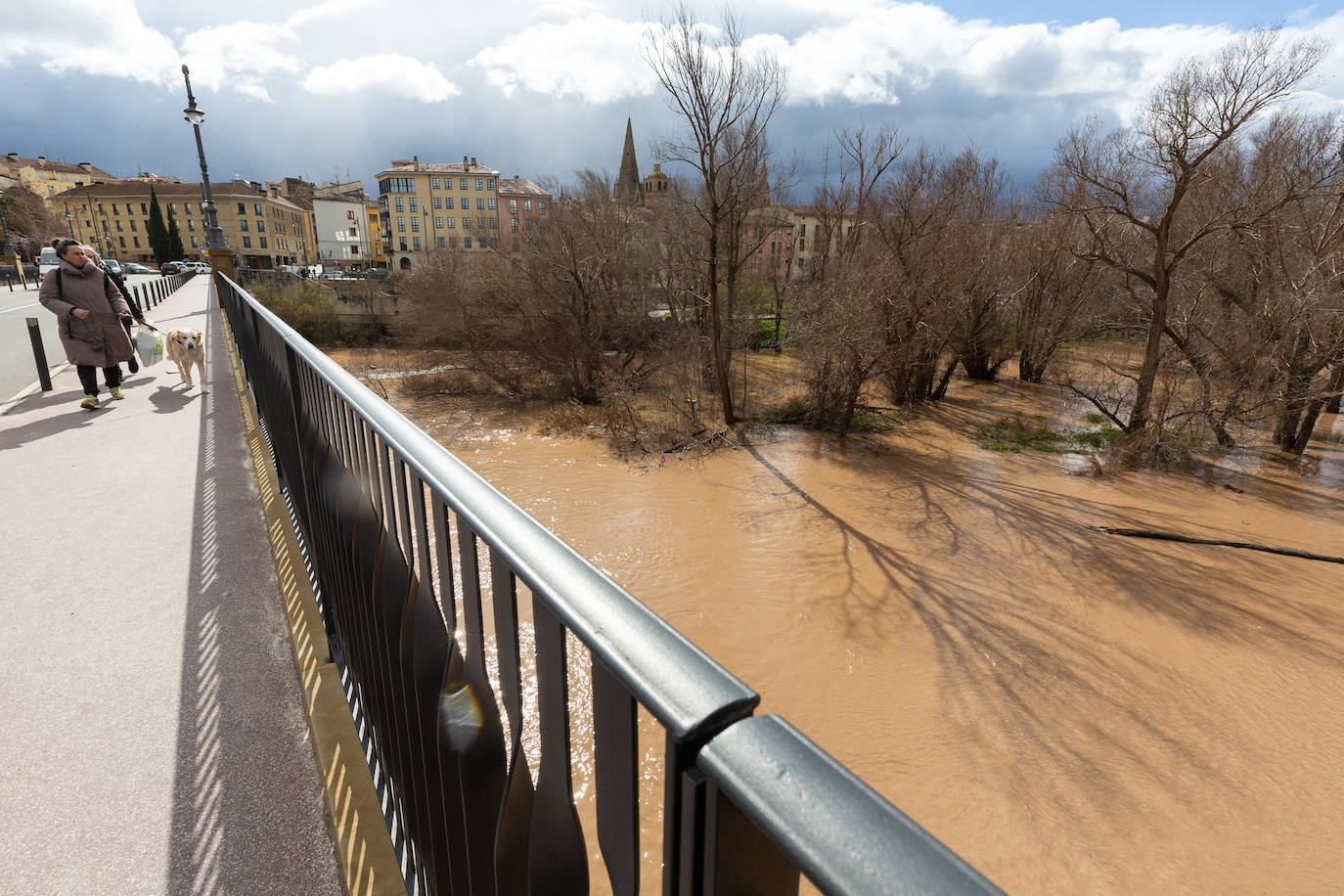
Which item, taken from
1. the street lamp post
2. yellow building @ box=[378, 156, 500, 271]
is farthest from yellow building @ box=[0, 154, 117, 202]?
the street lamp post

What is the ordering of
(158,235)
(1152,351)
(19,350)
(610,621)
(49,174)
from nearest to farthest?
(610,621) → (19,350) → (1152,351) → (158,235) → (49,174)

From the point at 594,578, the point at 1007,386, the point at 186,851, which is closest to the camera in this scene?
the point at 594,578

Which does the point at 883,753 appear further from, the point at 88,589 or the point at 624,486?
the point at 624,486

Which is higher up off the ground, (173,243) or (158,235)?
(158,235)

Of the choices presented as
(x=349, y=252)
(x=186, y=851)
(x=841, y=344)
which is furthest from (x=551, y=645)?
(x=349, y=252)

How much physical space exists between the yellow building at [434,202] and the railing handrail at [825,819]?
82689 mm

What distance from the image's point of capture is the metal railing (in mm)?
446

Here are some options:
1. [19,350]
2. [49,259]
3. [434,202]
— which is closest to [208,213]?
[49,259]

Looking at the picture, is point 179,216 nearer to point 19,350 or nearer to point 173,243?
point 173,243

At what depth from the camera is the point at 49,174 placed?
93.9 m

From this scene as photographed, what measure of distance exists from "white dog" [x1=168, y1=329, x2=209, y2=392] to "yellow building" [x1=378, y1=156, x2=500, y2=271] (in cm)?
7386

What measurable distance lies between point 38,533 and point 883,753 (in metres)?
7.55

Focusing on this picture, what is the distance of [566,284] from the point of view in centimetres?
2328

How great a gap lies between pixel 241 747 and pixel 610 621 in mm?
2394
